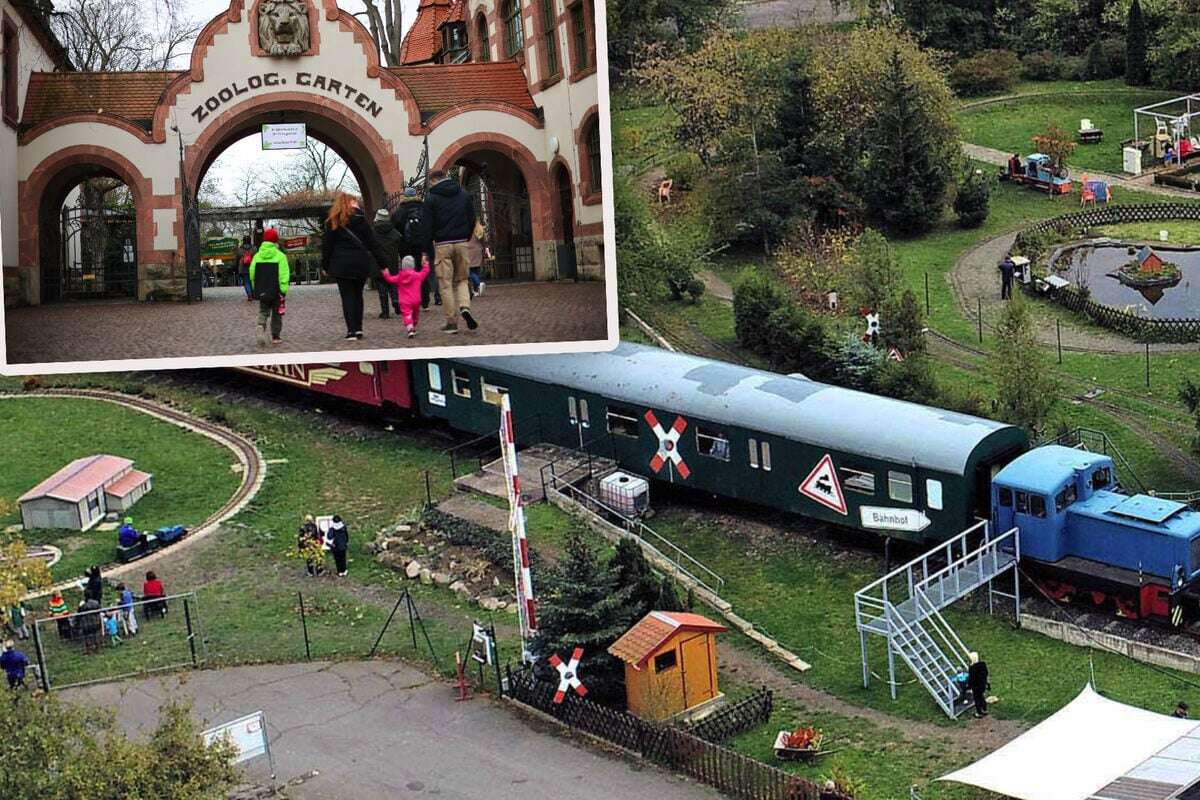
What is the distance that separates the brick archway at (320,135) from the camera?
45.2ft

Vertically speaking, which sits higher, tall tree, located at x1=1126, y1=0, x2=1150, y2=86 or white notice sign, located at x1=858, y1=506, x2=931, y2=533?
tall tree, located at x1=1126, y1=0, x2=1150, y2=86

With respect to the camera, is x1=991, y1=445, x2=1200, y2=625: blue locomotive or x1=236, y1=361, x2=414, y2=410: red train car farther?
x1=236, y1=361, x2=414, y2=410: red train car

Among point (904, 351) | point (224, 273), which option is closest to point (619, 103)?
point (904, 351)

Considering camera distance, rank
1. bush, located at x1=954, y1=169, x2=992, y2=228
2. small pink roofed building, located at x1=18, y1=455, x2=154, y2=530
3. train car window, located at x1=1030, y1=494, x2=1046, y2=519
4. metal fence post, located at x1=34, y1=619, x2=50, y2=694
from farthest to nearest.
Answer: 1. bush, located at x1=954, y1=169, x2=992, y2=228
2. small pink roofed building, located at x1=18, y1=455, x2=154, y2=530
3. train car window, located at x1=1030, y1=494, x2=1046, y2=519
4. metal fence post, located at x1=34, y1=619, x2=50, y2=694

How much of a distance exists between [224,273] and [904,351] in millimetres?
34635

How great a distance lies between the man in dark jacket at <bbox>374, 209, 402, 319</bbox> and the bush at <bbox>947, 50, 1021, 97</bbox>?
61.9 metres

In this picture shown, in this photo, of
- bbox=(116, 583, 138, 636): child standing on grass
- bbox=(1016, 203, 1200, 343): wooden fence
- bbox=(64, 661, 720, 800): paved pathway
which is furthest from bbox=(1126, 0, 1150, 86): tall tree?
bbox=(116, 583, 138, 636): child standing on grass

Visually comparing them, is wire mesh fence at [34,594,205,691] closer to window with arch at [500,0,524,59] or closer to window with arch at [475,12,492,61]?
window with arch at [475,12,492,61]

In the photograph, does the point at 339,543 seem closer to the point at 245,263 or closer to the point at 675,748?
the point at 675,748

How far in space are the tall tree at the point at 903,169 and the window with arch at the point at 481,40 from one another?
4695cm

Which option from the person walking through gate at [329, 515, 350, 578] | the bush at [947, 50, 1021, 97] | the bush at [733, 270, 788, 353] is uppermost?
the bush at [947, 50, 1021, 97]

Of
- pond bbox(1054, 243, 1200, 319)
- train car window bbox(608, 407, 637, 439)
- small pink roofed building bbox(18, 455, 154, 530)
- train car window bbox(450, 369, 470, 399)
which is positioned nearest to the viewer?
small pink roofed building bbox(18, 455, 154, 530)

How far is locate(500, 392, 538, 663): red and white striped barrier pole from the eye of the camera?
30.8 meters

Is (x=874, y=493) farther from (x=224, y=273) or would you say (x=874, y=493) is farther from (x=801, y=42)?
(x=801, y=42)
